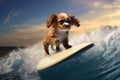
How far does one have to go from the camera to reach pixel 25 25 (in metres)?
3.41

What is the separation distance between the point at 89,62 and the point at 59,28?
495 mm

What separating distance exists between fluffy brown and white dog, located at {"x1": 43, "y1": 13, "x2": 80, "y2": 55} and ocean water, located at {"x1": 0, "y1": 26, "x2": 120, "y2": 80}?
0.49ft

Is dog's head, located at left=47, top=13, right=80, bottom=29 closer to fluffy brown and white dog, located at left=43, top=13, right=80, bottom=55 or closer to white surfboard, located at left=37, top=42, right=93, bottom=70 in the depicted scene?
fluffy brown and white dog, located at left=43, top=13, right=80, bottom=55

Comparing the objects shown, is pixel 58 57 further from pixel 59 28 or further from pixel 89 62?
pixel 89 62

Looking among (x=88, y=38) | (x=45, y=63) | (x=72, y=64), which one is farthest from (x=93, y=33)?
(x=45, y=63)

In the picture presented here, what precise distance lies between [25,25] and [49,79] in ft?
1.96

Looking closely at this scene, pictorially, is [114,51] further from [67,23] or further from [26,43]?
[26,43]

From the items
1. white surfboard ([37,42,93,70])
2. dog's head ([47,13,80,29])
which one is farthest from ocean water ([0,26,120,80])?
dog's head ([47,13,80,29])

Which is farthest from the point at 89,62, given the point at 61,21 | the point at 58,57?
the point at 61,21

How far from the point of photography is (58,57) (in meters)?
2.82

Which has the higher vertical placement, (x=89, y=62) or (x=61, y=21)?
(x=61, y=21)

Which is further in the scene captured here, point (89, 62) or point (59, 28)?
point (89, 62)

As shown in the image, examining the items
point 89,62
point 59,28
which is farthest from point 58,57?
point 89,62

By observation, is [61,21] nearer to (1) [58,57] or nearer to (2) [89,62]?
(1) [58,57]
